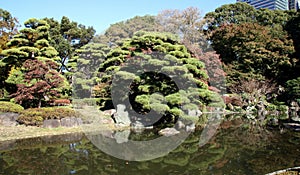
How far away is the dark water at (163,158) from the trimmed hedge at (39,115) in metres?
1.39

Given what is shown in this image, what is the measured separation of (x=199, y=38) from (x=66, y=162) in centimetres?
1676

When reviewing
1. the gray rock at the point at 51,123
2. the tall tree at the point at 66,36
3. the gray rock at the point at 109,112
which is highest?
the tall tree at the point at 66,36

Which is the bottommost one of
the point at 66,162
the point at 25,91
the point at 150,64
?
the point at 66,162

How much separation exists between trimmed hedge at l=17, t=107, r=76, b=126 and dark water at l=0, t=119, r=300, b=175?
1.39 m

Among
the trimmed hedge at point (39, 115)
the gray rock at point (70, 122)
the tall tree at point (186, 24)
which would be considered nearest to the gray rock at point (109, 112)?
the gray rock at point (70, 122)

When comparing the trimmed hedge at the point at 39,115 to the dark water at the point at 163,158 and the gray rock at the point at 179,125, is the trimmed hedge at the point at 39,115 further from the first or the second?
the gray rock at the point at 179,125

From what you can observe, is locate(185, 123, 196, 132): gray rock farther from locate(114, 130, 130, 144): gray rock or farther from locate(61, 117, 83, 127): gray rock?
locate(61, 117, 83, 127): gray rock

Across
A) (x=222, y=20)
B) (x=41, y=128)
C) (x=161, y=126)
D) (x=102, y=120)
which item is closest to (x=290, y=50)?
(x=222, y=20)

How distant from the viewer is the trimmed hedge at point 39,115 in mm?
9312

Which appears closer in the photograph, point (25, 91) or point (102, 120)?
point (25, 91)

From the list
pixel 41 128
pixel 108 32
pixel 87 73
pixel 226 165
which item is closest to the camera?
pixel 226 165

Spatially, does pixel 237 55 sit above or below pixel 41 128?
above

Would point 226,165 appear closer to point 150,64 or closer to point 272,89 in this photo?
point 150,64

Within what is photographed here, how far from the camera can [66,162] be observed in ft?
19.2
